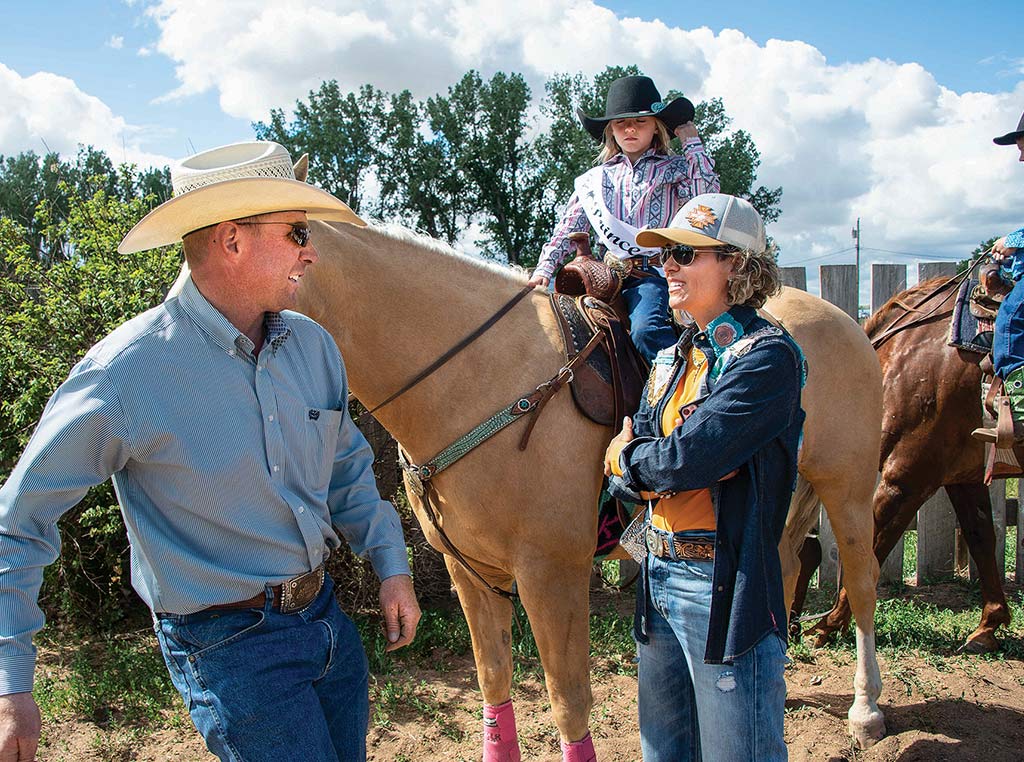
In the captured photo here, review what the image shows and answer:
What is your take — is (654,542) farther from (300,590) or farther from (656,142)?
(656,142)

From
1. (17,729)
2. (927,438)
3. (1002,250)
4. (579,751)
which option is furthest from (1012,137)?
(17,729)

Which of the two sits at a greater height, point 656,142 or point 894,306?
point 656,142

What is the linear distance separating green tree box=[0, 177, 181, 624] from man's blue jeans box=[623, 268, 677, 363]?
10.1 feet

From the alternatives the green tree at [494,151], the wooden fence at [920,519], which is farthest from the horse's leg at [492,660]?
the green tree at [494,151]

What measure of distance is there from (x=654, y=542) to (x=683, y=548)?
127mm

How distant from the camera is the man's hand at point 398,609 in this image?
6.83 feet

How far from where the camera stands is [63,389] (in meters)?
1.69

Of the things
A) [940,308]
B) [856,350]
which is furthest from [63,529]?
[940,308]

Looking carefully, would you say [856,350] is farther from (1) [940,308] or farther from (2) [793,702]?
(2) [793,702]

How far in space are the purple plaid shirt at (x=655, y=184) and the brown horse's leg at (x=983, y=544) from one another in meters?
3.36

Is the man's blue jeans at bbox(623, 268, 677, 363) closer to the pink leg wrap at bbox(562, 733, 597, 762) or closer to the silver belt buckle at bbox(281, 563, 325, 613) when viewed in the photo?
the pink leg wrap at bbox(562, 733, 597, 762)

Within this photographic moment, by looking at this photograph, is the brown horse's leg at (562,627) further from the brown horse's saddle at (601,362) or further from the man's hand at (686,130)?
the man's hand at (686,130)

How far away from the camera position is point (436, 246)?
319cm

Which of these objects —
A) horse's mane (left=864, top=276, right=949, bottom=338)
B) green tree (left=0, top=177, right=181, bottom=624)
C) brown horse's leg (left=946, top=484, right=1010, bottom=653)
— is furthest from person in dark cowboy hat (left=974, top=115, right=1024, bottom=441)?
green tree (left=0, top=177, right=181, bottom=624)
